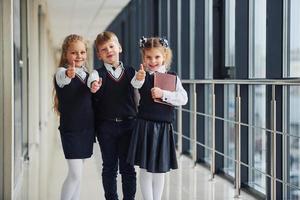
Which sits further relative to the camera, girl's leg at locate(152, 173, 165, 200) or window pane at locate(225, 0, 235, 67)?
window pane at locate(225, 0, 235, 67)

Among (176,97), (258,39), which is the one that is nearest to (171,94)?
(176,97)

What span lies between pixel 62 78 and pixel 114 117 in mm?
290

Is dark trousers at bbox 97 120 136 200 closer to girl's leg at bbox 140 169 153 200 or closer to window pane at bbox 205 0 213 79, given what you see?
girl's leg at bbox 140 169 153 200

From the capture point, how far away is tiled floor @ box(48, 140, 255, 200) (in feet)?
9.94

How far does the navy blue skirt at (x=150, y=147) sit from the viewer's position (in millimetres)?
2256

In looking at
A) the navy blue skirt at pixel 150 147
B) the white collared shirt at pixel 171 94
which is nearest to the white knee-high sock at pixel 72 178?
the navy blue skirt at pixel 150 147

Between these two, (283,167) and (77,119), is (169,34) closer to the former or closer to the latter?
(283,167)

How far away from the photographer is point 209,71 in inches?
176

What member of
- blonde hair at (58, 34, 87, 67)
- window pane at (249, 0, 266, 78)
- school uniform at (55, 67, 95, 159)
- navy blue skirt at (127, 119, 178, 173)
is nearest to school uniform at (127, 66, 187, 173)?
navy blue skirt at (127, 119, 178, 173)

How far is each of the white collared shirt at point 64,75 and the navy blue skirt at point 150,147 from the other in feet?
1.09

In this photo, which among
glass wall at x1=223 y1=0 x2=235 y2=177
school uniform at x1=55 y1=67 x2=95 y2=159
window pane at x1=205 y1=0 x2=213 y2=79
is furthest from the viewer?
window pane at x1=205 y1=0 x2=213 y2=79

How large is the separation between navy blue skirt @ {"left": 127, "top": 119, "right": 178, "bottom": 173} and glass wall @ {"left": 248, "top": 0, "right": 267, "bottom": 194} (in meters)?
1.02

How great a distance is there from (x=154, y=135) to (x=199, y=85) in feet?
8.05

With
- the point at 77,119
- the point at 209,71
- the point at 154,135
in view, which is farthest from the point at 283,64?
the point at 209,71
